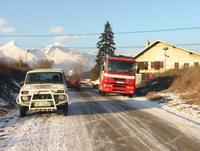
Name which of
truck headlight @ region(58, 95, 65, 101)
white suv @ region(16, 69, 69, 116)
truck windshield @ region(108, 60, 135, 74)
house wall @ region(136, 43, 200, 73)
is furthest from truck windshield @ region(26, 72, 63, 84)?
house wall @ region(136, 43, 200, 73)

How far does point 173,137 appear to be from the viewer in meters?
11.2

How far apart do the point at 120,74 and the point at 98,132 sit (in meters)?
16.9

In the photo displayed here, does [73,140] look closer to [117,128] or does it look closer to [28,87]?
[117,128]

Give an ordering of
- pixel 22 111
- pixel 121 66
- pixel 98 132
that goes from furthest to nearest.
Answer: pixel 121 66
pixel 22 111
pixel 98 132

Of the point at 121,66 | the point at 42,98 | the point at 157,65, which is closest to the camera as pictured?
the point at 42,98

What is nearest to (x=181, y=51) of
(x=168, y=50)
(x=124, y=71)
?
(x=168, y=50)

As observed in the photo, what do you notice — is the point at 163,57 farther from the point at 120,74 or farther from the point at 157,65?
the point at 120,74

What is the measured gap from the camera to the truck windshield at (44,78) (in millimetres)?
16859

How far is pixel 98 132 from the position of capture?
38.7 ft

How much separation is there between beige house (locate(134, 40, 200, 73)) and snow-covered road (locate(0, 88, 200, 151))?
177 feet

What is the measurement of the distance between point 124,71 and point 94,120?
14.3 m

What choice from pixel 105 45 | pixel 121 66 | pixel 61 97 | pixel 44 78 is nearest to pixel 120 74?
pixel 121 66

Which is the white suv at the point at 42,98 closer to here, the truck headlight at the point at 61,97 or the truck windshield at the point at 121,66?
the truck headlight at the point at 61,97

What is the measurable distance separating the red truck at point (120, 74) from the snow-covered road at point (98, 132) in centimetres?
1204
